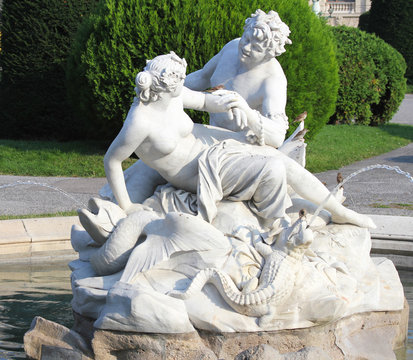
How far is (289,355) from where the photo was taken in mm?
3811

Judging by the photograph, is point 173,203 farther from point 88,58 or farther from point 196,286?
point 88,58

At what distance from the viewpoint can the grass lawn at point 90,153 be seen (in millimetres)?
11625

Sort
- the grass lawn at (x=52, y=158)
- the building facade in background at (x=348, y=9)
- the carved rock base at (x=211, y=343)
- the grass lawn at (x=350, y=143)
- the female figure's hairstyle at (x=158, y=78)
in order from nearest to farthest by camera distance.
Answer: the carved rock base at (x=211, y=343), the female figure's hairstyle at (x=158, y=78), the grass lawn at (x=52, y=158), the grass lawn at (x=350, y=143), the building facade in background at (x=348, y=9)

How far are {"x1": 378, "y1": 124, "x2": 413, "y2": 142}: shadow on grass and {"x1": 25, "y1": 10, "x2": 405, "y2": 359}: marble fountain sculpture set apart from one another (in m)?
12.4

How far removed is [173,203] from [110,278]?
65cm

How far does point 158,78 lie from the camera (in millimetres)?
4316

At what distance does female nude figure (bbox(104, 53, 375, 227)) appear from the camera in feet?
14.3

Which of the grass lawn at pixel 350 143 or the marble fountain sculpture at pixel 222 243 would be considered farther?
the grass lawn at pixel 350 143

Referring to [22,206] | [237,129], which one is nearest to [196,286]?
[237,129]

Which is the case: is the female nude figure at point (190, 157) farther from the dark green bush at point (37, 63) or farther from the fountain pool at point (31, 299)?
the dark green bush at point (37, 63)

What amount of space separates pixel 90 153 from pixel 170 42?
243 cm

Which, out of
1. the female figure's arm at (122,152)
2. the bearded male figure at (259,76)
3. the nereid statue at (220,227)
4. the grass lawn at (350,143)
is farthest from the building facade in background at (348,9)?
the female figure's arm at (122,152)

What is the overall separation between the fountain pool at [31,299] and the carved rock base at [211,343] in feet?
1.11

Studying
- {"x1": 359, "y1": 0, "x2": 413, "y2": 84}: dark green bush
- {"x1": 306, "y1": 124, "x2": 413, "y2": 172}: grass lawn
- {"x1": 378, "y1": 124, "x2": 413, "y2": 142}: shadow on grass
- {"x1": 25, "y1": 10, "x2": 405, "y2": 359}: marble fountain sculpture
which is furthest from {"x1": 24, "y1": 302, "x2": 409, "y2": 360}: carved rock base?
{"x1": 359, "y1": 0, "x2": 413, "y2": 84}: dark green bush
